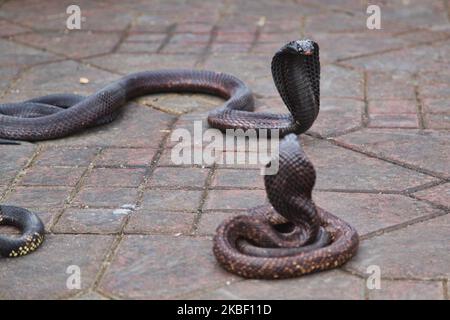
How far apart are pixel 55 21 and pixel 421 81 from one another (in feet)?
10.3

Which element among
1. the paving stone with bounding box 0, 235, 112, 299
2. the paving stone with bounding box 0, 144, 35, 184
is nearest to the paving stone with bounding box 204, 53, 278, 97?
the paving stone with bounding box 0, 144, 35, 184

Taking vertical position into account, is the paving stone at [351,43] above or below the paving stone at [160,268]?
above

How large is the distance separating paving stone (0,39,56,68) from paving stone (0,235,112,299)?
2.97 m

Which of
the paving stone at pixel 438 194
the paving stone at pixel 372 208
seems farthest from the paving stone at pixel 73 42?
the paving stone at pixel 438 194

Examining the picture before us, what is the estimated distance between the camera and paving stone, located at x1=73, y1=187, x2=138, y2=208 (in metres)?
4.64

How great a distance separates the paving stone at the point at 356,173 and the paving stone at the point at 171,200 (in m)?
0.61

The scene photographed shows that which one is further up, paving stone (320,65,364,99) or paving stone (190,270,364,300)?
paving stone (320,65,364,99)

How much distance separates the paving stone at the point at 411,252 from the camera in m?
3.89

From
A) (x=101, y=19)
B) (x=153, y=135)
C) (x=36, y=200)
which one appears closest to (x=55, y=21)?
(x=101, y=19)

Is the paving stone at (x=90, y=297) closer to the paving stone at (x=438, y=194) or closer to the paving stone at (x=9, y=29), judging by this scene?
the paving stone at (x=438, y=194)

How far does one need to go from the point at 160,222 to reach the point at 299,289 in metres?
0.89

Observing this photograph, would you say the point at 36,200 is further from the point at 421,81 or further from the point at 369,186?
the point at 421,81

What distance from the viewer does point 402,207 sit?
14.8ft

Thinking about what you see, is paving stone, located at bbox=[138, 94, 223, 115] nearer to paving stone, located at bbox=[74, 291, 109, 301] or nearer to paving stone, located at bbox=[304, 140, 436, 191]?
paving stone, located at bbox=[304, 140, 436, 191]
